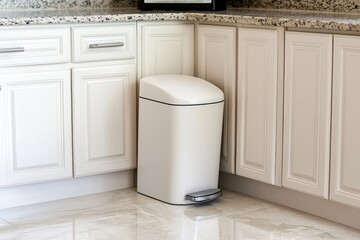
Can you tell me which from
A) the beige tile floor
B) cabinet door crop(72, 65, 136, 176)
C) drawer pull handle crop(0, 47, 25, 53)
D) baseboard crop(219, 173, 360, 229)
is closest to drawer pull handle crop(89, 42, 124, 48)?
cabinet door crop(72, 65, 136, 176)

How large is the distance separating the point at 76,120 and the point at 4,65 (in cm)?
44

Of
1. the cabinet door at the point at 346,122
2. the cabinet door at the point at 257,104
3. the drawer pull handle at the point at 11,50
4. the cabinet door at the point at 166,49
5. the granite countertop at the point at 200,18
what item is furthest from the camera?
the cabinet door at the point at 166,49

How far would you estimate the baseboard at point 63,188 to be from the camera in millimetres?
3525

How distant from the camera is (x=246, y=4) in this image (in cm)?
435


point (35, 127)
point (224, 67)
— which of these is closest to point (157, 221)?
point (35, 127)

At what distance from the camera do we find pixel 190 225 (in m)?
3.30

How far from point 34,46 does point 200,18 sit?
32.8 inches

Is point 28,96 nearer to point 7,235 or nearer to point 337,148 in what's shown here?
point 7,235

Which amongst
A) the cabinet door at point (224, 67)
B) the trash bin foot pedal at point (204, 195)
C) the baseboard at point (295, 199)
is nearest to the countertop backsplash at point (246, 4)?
the cabinet door at point (224, 67)

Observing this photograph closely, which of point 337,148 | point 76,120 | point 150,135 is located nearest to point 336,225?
point 337,148

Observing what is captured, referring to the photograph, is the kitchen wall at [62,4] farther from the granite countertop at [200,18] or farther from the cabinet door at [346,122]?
the cabinet door at [346,122]

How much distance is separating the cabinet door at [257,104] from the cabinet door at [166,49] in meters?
0.37

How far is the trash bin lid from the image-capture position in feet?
11.5

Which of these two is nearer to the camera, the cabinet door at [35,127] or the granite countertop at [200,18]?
the granite countertop at [200,18]
